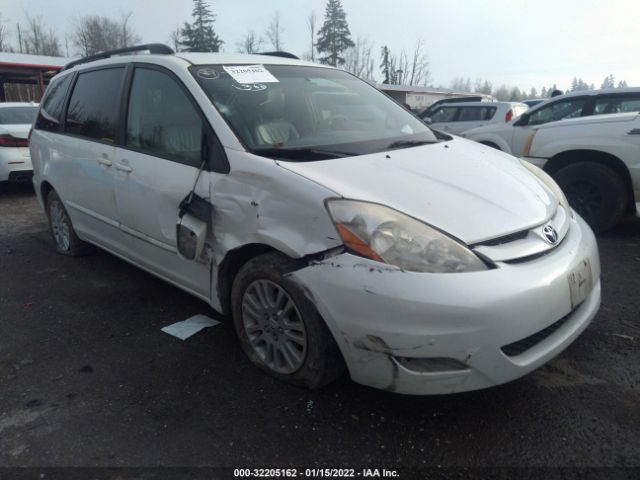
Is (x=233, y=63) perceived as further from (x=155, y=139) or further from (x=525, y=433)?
(x=525, y=433)

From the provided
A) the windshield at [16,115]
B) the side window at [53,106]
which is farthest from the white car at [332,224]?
the windshield at [16,115]

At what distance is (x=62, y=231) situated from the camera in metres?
4.63

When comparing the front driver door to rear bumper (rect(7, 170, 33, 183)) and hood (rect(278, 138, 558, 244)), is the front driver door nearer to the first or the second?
hood (rect(278, 138, 558, 244))

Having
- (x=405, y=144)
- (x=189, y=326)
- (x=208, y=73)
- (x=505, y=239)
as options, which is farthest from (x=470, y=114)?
(x=505, y=239)

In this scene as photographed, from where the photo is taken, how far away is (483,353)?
1947mm

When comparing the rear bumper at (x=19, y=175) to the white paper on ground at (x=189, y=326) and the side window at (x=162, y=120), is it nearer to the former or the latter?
the side window at (x=162, y=120)

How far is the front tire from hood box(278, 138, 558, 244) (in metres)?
0.49

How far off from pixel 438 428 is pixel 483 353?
0.49 meters

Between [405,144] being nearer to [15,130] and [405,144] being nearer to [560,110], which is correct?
[560,110]

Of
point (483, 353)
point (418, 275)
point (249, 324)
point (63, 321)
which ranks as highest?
point (418, 275)

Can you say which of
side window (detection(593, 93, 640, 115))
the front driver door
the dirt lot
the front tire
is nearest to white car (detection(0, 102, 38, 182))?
the dirt lot

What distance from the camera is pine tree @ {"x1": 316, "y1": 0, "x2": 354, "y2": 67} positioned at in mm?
60562

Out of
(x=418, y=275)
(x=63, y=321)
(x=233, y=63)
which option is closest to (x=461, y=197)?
(x=418, y=275)

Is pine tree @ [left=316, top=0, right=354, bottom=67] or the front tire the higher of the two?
pine tree @ [left=316, top=0, right=354, bottom=67]
